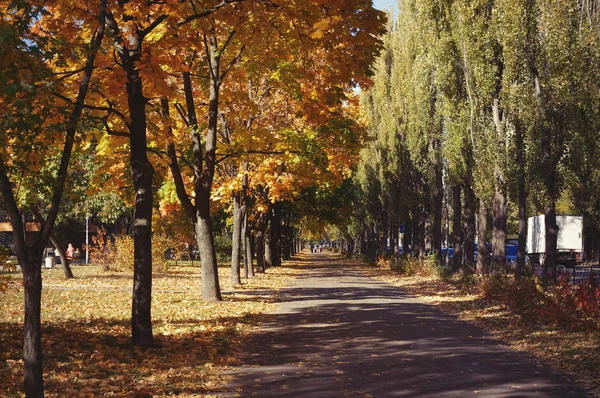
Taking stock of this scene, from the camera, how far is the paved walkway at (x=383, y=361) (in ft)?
28.6

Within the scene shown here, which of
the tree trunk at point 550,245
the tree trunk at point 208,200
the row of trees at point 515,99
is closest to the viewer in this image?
the tree trunk at point 208,200

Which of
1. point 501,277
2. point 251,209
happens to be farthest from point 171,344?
point 251,209

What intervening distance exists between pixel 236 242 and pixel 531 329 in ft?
55.1

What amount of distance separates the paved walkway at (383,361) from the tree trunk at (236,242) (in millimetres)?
11340

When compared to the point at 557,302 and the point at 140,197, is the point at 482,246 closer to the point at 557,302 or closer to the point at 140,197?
the point at 557,302

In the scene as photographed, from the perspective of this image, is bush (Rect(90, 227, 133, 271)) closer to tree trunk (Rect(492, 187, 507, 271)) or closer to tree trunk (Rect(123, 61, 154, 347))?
tree trunk (Rect(492, 187, 507, 271))

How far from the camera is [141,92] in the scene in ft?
41.0

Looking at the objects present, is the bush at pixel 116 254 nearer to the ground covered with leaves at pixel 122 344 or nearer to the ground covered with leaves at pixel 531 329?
the ground covered with leaves at pixel 122 344

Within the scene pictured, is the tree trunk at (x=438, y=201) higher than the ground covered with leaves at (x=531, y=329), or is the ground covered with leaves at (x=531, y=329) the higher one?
the tree trunk at (x=438, y=201)

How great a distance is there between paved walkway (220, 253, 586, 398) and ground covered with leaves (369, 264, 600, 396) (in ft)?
1.42

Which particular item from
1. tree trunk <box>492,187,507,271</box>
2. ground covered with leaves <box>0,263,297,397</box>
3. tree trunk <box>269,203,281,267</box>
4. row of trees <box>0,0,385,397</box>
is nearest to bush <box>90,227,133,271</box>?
row of trees <box>0,0,385,397</box>

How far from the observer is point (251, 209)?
4181 centimetres

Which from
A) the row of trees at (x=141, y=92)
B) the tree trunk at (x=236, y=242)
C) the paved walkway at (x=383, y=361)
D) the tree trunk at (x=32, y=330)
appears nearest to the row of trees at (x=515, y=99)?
the row of trees at (x=141, y=92)

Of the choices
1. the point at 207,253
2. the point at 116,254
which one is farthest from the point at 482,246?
the point at 116,254
